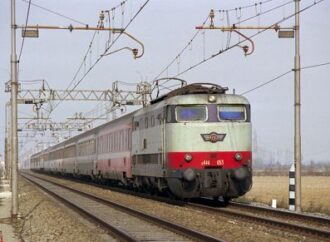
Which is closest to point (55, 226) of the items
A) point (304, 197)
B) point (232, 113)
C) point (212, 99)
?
point (212, 99)

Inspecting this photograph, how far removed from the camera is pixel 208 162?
20.9 metres

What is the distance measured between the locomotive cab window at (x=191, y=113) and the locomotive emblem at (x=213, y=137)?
22.0 inches

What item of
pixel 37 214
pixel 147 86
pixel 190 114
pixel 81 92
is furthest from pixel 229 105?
pixel 81 92

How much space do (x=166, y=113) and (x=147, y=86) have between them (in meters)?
24.5

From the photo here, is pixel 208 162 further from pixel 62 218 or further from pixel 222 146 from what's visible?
pixel 62 218

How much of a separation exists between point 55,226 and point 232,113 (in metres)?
7.32

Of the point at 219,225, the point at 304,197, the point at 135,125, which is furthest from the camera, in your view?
the point at 304,197

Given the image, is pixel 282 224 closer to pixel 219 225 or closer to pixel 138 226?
pixel 219 225

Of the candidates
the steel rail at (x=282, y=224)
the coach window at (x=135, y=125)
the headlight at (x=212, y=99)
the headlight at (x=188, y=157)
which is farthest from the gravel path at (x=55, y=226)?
the headlight at (x=212, y=99)

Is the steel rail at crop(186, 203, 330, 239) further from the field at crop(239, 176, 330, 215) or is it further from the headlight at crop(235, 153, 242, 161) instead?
the field at crop(239, 176, 330, 215)

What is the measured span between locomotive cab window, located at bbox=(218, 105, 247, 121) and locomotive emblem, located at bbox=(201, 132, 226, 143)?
1.91 feet

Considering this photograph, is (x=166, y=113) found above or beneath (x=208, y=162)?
above

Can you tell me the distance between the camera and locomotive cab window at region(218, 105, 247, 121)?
21.3m

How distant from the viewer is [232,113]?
21453 millimetres
